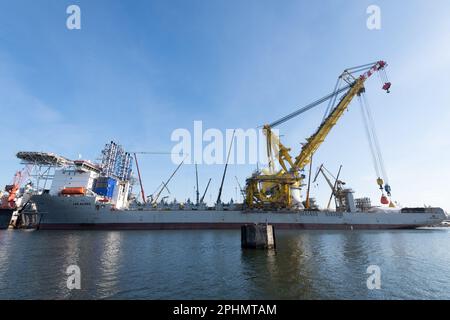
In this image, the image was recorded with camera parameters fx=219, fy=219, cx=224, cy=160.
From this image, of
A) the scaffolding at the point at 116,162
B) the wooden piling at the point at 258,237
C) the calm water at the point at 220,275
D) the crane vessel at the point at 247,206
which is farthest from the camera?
the scaffolding at the point at 116,162

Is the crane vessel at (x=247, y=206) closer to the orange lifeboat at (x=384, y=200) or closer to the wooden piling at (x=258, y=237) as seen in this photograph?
→ the orange lifeboat at (x=384, y=200)

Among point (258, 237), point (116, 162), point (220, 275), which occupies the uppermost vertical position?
point (116, 162)

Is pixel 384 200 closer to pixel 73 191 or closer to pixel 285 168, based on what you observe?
pixel 285 168

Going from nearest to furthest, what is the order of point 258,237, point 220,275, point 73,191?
point 220,275 < point 258,237 < point 73,191

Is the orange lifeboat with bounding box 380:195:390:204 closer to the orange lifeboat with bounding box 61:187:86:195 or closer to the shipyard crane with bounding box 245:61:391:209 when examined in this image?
the shipyard crane with bounding box 245:61:391:209

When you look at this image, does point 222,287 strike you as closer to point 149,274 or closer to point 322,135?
point 149,274

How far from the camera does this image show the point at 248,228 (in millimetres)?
23797

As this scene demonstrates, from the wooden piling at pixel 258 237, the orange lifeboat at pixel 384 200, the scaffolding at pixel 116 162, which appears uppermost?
the scaffolding at pixel 116 162

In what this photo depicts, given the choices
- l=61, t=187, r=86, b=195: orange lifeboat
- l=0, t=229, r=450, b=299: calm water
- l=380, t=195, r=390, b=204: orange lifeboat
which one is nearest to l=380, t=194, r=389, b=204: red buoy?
l=380, t=195, r=390, b=204: orange lifeboat

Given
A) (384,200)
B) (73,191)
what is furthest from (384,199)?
(73,191)

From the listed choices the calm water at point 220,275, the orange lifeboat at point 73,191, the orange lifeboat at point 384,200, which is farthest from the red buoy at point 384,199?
the orange lifeboat at point 73,191

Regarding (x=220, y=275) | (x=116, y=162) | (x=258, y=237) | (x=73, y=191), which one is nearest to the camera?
(x=220, y=275)

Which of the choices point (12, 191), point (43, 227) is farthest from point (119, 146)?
point (43, 227)
